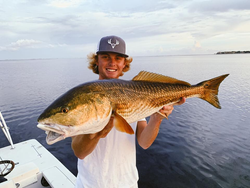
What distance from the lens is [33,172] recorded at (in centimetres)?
458

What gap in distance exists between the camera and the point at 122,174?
2703 mm

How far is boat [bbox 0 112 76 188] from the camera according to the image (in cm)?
424

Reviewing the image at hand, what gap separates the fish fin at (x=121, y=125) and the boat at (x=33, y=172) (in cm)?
304

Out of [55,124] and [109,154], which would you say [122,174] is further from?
[55,124]

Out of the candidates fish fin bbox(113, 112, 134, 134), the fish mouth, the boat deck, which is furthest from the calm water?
the fish mouth

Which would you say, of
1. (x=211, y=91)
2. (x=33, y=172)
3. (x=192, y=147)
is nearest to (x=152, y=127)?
(x=211, y=91)

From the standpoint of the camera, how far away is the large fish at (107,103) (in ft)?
6.34

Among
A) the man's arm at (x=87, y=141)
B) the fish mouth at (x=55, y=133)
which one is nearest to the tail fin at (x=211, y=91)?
the man's arm at (x=87, y=141)

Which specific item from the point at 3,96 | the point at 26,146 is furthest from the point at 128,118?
the point at 3,96

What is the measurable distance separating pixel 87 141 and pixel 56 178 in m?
3.19

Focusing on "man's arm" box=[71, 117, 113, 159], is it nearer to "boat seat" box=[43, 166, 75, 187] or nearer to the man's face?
the man's face

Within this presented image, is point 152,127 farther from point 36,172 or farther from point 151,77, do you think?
point 36,172

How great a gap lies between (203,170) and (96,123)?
7.67 m

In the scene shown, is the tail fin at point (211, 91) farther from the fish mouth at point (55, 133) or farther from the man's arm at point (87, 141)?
the fish mouth at point (55, 133)
